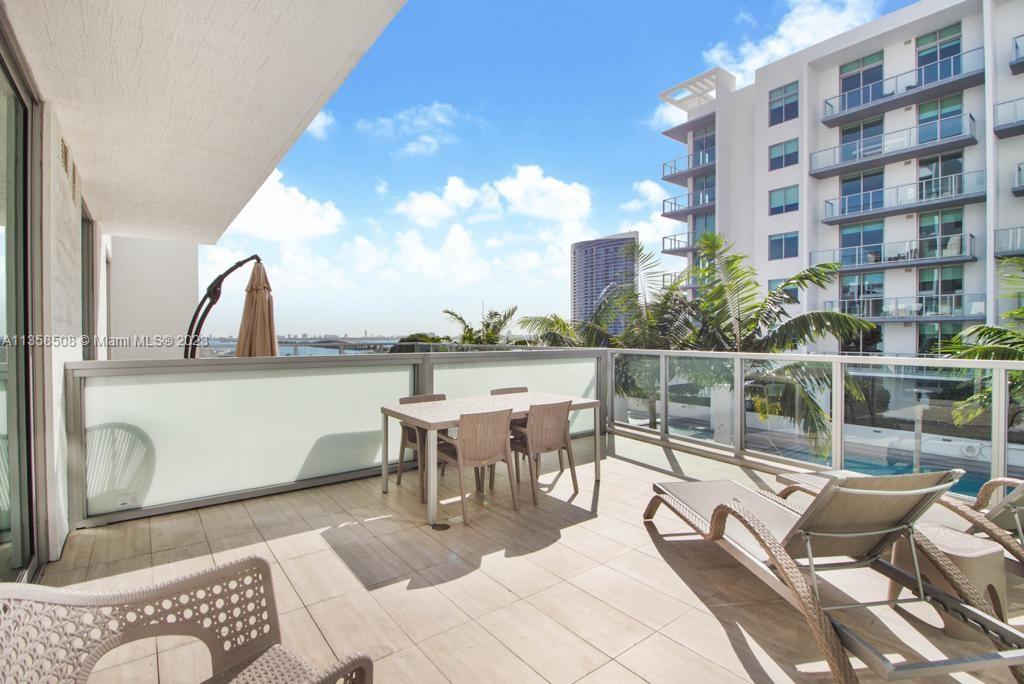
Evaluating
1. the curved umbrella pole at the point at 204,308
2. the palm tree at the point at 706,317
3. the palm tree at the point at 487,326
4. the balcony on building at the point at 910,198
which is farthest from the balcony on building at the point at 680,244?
the curved umbrella pole at the point at 204,308

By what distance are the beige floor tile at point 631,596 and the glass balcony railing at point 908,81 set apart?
77.5ft

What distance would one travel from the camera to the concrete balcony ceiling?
98.5 inches

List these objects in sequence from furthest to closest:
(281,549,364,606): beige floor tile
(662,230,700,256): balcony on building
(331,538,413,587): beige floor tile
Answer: (662,230,700,256): balcony on building
(331,538,413,587): beige floor tile
(281,549,364,606): beige floor tile

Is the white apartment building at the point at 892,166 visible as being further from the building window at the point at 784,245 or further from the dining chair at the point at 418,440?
the dining chair at the point at 418,440

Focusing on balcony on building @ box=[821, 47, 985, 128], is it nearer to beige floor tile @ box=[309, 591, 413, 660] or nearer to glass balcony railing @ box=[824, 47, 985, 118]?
glass balcony railing @ box=[824, 47, 985, 118]

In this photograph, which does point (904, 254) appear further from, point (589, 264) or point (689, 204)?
point (589, 264)

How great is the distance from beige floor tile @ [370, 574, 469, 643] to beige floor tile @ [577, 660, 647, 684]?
0.67 m

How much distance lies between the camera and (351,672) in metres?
1.23

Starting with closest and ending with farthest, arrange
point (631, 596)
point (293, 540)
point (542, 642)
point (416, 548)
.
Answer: point (542, 642), point (631, 596), point (416, 548), point (293, 540)

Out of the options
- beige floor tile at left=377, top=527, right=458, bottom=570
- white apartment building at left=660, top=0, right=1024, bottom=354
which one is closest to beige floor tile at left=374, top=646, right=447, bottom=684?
beige floor tile at left=377, top=527, right=458, bottom=570

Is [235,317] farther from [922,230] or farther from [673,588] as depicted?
[922,230]

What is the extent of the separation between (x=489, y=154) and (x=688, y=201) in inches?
430

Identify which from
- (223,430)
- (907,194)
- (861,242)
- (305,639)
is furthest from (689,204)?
(305,639)

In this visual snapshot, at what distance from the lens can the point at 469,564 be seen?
2.98m
